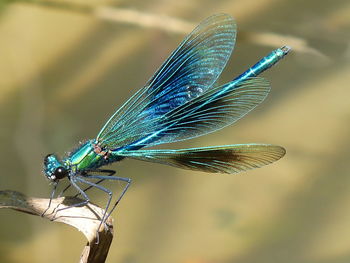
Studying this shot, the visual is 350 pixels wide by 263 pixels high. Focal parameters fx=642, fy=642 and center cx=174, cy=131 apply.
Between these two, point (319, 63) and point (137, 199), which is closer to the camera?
point (137, 199)

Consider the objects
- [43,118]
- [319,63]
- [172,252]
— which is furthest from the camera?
[43,118]

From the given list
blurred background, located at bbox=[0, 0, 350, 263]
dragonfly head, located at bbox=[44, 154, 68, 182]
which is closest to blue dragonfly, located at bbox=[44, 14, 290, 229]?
dragonfly head, located at bbox=[44, 154, 68, 182]

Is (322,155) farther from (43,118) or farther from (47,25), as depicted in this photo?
(47,25)

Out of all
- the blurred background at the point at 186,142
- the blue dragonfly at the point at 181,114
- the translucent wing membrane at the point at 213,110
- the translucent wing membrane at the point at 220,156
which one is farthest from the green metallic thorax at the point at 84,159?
the blurred background at the point at 186,142

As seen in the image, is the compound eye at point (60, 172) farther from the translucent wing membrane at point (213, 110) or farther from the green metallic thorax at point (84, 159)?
the translucent wing membrane at point (213, 110)

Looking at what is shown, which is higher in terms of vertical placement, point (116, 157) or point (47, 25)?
point (47, 25)

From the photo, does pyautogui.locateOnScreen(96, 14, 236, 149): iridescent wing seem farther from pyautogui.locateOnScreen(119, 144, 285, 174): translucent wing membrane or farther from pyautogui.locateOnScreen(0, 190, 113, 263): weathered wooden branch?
pyautogui.locateOnScreen(0, 190, 113, 263): weathered wooden branch

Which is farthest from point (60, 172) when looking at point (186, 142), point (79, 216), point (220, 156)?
point (186, 142)

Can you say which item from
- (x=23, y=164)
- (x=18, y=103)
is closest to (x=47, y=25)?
(x=18, y=103)
